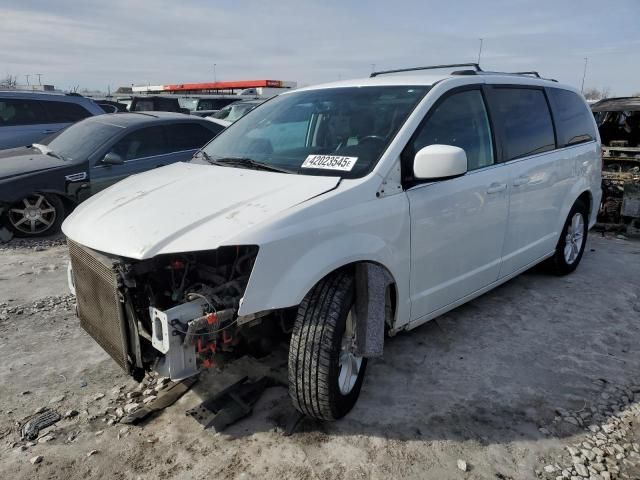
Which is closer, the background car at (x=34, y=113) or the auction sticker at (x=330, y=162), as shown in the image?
the auction sticker at (x=330, y=162)

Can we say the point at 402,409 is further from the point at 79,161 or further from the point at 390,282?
the point at 79,161

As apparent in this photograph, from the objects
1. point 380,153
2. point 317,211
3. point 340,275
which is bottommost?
Result: point 340,275

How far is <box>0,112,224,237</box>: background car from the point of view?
635 cm

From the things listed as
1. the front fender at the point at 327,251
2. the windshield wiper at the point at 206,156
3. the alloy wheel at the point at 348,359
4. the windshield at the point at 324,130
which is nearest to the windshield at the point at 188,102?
the windshield at the point at 324,130

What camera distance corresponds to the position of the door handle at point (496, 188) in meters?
3.52

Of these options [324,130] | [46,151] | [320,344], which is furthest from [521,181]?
[46,151]

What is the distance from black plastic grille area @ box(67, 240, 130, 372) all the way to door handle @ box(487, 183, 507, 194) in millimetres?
2437

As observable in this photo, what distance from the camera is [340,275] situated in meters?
2.63

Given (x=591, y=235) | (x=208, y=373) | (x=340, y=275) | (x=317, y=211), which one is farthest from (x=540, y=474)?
(x=591, y=235)

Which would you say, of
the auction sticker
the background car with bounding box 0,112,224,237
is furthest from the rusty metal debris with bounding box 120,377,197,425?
the background car with bounding box 0,112,224,237

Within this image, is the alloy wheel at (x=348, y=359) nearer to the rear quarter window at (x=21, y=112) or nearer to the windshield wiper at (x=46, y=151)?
the windshield wiper at (x=46, y=151)

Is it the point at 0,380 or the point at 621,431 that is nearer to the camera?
the point at 621,431

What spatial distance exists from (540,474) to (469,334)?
57.5 inches

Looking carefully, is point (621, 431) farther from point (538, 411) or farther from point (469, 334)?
point (469, 334)
